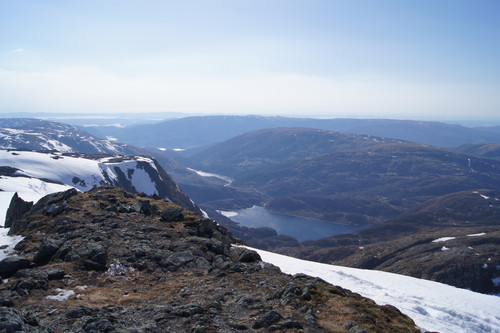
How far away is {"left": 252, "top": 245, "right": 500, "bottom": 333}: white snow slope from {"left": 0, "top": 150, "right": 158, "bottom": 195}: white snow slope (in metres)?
91.5

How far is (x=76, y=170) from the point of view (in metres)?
125

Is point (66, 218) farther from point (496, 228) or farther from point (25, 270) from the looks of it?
point (496, 228)

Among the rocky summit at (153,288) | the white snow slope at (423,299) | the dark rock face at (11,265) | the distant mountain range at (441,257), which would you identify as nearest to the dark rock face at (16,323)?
the rocky summit at (153,288)

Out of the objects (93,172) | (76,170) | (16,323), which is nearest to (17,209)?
(16,323)

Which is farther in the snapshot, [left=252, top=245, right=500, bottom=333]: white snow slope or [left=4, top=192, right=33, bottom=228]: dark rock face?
[left=4, top=192, right=33, bottom=228]: dark rock face

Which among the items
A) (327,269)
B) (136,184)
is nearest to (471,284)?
(327,269)

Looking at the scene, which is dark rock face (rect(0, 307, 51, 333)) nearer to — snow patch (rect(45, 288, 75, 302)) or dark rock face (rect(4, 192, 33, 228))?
snow patch (rect(45, 288, 75, 302))

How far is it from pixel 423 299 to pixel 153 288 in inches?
1267

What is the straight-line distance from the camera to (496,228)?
438 feet

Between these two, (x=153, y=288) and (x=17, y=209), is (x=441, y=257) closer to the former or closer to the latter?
(x=153, y=288)

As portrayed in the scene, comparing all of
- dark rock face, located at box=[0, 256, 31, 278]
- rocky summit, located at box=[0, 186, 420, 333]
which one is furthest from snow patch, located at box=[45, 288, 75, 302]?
dark rock face, located at box=[0, 256, 31, 278]

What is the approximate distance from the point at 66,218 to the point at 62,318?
15.9 metres

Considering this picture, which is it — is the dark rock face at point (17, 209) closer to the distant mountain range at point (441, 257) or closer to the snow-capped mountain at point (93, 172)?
the snow-capped mountain at point (93, 172)

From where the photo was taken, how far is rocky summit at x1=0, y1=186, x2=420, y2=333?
48.8 feet
